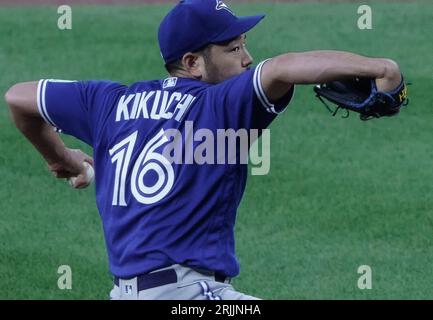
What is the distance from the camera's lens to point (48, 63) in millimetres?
12148

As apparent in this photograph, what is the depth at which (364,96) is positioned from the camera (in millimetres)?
4266

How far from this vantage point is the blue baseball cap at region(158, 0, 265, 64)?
15.6ft

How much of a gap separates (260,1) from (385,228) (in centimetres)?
626

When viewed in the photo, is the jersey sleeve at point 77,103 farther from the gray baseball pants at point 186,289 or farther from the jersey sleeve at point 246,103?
the gray baseball pants at point 186,289

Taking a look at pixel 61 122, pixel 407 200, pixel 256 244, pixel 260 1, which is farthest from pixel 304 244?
pixel 260 1

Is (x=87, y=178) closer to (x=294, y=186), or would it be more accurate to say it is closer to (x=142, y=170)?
(x=142, y=170)

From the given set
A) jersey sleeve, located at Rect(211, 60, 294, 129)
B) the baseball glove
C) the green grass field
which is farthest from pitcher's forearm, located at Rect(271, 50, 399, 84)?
the green grass field

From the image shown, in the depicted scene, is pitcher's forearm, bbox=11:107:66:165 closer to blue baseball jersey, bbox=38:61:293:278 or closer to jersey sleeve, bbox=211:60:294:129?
blue baseball jersey, bbox=38:61:293:278

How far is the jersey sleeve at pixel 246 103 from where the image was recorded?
4332 mm

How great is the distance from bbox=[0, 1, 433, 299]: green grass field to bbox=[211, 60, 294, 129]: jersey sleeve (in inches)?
121

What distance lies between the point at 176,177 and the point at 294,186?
187 inches

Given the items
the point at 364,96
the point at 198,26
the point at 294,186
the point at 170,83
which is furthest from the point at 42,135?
the point at 294,186

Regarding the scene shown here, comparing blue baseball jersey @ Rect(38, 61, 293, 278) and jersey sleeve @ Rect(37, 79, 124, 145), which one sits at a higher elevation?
jersey sleeve @ Rect(37, 79, 124, 145)

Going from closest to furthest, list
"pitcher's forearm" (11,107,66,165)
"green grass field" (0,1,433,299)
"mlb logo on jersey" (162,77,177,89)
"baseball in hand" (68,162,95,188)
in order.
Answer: "mlb logo on jersey" (162,77,177,89)
"pitcher's forearm" (11,107,66,165)
"baseball in hand" (68,162,95,188)
"green grass field" (0,1,433,299)
